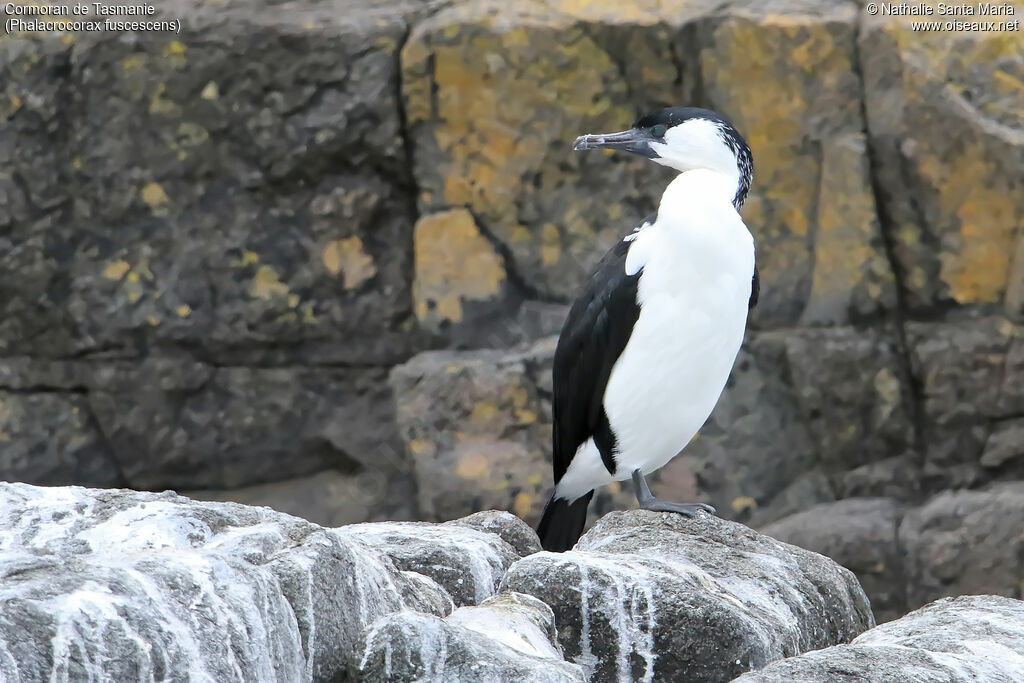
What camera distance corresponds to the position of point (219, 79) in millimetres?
4840

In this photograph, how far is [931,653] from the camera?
2.23m

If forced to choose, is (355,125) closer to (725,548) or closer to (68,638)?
(725,548)

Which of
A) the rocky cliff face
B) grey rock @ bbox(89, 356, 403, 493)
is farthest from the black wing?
grey rock @ bbox(89, 356, 403, 493)

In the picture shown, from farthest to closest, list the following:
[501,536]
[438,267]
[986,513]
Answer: [438,267], [986,513], [501,536]

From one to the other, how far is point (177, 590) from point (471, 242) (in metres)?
3.05

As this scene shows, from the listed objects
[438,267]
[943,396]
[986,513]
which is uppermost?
[438,267]

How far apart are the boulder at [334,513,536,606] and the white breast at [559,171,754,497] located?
2.08 feet

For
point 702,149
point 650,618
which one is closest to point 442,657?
point 650,618

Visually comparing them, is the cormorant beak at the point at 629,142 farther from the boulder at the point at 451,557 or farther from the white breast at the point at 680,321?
the boulder at the point at 451,557

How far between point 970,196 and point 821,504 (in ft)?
3.74

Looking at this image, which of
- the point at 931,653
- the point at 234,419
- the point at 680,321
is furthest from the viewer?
the point at 234,419

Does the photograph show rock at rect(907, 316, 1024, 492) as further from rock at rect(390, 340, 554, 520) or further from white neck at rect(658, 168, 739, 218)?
white neck at rect(658, 168, 739, 218)

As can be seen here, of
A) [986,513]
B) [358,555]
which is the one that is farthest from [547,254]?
[358,555]

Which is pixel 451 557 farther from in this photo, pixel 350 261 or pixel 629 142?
pixel 350 261
